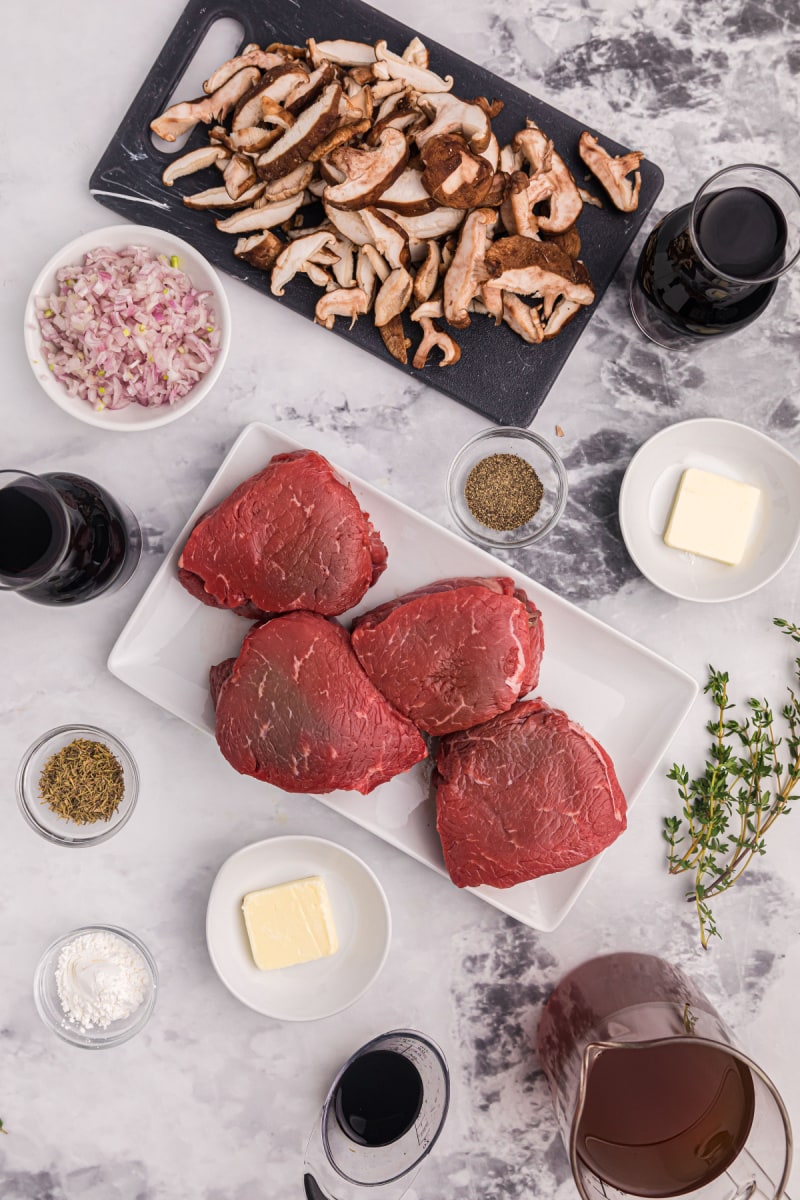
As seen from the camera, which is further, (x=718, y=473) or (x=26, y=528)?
(x=718, y=473)

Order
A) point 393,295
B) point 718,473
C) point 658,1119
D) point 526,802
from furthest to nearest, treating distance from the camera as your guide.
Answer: point 718,473
point 393,295
point 526,802
point 658,1119

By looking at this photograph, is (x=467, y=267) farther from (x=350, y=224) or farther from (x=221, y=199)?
(x=221, y=199)

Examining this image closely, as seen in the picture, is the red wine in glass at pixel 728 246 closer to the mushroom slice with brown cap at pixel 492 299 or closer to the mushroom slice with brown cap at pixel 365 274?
the mushroom slice with brown cap at pixel 492 299

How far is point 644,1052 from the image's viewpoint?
187 cm

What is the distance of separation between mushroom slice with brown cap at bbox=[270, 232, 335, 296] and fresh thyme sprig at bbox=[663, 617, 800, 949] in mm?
1495

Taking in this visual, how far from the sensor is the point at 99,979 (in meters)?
2.12

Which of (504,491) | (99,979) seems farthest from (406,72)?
(99,979)

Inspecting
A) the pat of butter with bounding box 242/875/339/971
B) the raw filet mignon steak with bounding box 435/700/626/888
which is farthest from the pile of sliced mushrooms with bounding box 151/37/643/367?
the pat of butter with bounding box 242/875/339/971

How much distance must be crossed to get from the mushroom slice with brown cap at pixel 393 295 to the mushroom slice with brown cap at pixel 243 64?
597mm

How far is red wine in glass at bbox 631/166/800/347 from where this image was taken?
191cm

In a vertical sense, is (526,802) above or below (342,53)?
below

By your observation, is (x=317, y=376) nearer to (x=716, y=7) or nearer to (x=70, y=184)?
(x=70, y=184)

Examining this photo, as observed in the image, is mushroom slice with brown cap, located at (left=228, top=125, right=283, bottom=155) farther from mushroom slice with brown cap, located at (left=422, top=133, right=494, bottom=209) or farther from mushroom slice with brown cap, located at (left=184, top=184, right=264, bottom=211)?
mushroom slice with brown cap, located at (left=422, top=133, right=494, bottom=209)

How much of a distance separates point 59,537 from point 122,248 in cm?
75
